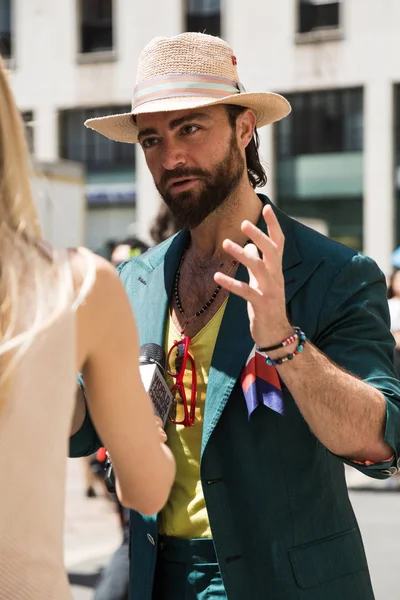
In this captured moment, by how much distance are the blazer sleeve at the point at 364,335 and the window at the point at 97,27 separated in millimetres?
25762

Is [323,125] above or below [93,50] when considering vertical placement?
below

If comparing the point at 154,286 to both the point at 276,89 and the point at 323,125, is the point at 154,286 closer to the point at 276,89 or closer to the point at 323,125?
the point at 323,125

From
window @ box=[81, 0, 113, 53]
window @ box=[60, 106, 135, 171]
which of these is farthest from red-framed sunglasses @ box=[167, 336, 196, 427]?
window @ box=[81, 0, 113, 53]

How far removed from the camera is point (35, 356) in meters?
1.49

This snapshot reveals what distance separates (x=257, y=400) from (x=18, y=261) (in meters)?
1.07

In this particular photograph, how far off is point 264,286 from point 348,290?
362 mm

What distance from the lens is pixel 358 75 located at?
80.7ft

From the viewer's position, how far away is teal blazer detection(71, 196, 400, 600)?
2.47m

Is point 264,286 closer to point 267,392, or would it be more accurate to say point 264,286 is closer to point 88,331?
point 267,392

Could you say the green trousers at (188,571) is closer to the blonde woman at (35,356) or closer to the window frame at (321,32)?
the blonde woman at (35,356)

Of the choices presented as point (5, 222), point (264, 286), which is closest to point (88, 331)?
point (5, 222)

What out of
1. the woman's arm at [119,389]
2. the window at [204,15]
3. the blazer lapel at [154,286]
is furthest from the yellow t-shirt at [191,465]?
the window at [204,15]

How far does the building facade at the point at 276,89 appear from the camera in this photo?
2436cm

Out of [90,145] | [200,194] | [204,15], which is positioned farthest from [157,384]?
[90,145]
